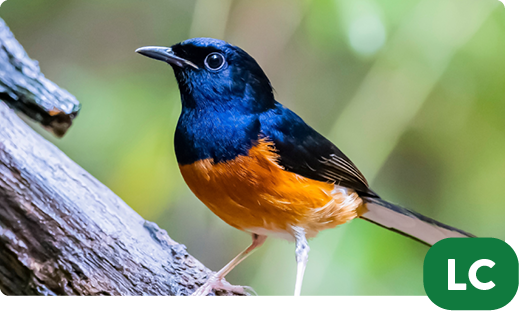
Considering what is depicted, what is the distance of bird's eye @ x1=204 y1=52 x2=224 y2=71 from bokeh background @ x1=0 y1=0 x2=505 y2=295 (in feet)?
0.91

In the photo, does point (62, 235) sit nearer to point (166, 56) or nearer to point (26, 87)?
point (26, 87)

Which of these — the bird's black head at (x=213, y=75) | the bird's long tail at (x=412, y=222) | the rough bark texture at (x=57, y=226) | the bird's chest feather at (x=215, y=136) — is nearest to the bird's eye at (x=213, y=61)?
the bird's black head at (x=213, y=75)

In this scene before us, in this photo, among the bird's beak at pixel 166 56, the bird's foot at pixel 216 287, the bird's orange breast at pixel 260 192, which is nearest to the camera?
the bird's orange breast at pixel 260 192

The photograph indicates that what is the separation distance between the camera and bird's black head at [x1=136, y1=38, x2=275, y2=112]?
1.62 meters

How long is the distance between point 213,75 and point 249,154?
0.36 m

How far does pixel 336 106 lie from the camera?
1943 mm

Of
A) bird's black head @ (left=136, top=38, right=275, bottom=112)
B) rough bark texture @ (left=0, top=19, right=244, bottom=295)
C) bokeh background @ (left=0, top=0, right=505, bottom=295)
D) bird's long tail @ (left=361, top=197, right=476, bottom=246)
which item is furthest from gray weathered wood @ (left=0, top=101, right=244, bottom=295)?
bird's long tail @ (left=361, top=197, right=476, bottom=246)

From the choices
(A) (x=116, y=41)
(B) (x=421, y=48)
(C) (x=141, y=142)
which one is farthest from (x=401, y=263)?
(A) (x=116, y=41)

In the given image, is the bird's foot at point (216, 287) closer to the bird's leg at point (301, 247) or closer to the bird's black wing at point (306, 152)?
the bird's leg at point (301, 247)

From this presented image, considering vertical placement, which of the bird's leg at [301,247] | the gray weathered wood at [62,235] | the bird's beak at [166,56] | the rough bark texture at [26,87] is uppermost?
the bird's beak at [166,56]

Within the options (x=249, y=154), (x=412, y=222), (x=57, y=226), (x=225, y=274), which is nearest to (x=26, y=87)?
(x=57, y=226)

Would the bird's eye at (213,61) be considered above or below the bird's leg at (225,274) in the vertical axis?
above

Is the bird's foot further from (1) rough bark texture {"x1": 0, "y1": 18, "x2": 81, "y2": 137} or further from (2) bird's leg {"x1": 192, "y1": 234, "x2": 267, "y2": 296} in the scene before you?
(1) rough bark texture {"x1": 0, "y1": 18, "x2": 81, "y2": 137}

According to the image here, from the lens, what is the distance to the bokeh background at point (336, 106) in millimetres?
1878
